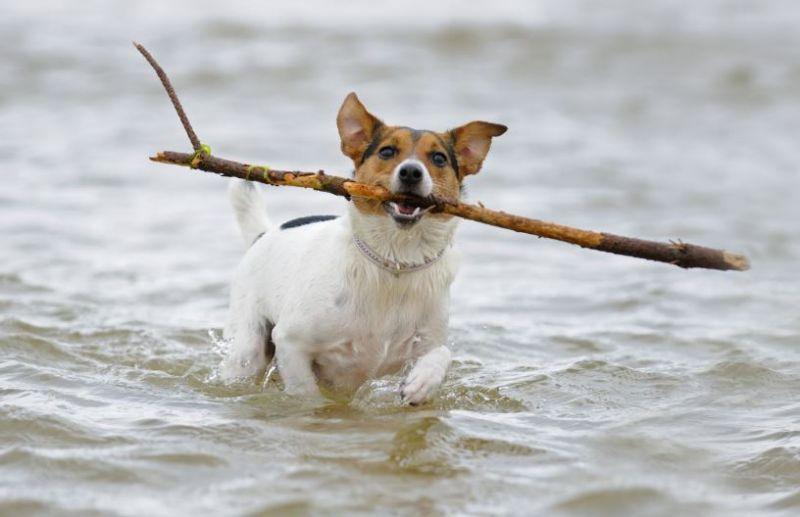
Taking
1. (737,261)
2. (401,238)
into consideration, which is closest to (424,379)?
(401,238)

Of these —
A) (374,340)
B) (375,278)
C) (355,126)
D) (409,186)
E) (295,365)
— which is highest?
(355,126)

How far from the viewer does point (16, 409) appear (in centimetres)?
602

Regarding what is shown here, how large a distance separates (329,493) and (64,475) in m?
1.10

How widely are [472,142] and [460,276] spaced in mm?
3886

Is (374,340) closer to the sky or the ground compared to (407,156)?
closer to the ground

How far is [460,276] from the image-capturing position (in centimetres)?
1030

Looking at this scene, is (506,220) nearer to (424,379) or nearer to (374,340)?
(424,379)

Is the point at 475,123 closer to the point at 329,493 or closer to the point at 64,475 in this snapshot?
the point at 329,493

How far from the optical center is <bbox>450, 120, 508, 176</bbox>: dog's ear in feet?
21.0

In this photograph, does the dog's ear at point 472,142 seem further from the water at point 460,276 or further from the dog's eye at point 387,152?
the water at point 460,276

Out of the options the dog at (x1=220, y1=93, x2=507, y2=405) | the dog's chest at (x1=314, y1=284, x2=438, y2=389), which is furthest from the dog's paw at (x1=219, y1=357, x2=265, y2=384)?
the dog's chest at (x1=314, y1=284, x2=438, y2=389)

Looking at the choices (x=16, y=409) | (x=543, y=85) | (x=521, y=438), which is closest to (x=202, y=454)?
(x=16, y=409)

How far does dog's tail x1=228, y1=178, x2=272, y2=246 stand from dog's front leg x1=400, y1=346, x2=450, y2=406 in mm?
1925

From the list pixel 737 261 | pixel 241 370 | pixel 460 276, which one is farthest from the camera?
pixel 460 276
